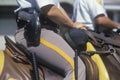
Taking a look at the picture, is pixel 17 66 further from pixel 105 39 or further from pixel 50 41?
pixel 105 39

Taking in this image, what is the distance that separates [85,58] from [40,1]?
0.65 metres

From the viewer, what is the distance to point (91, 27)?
518cm

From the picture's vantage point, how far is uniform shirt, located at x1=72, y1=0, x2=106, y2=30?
508cm

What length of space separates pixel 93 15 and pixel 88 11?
0.08 meters

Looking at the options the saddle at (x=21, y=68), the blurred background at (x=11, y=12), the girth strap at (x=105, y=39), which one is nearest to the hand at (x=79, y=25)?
the girth strap at (x=105, y=39)

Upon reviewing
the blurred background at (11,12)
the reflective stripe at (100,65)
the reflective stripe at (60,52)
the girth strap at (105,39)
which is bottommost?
the blurred background at (11,12)

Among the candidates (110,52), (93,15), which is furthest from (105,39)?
(93,15)

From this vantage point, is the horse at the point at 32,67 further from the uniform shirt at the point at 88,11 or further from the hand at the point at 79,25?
the uniform shirt at the point at 88,11

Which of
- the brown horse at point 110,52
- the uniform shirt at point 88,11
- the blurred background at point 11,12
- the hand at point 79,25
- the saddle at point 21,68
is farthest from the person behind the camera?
the blurred background at point 11,12

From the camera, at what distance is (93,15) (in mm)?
5109

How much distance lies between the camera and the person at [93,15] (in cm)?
508

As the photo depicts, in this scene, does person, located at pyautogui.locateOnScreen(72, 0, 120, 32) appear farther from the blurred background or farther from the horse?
the blurred background

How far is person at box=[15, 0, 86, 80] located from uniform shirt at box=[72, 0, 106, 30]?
0.52m

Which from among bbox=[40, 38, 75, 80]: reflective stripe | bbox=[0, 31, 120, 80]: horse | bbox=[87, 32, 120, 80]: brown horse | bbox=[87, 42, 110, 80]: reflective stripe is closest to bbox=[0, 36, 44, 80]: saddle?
bbox=[0, 31, 120, 80]: horse
